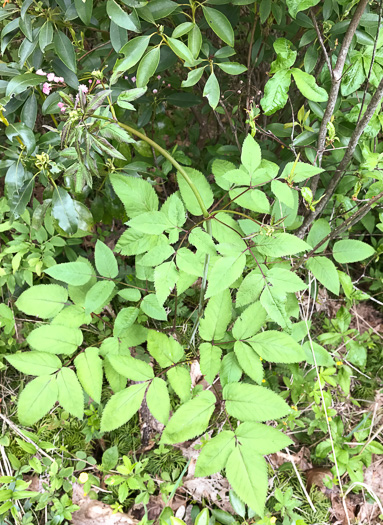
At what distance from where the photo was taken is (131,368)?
→ 112 cm

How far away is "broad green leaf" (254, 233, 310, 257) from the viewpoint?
38.8 inches

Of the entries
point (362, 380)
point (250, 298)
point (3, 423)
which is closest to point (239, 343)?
point (250, 298)

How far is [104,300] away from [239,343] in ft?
1.50

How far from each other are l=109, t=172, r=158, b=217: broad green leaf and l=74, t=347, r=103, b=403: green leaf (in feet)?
1.53

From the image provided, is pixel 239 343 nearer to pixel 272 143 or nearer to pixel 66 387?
pixel 66 387

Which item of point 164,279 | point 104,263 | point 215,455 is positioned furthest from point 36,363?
point 215,455

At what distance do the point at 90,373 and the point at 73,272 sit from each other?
0.33 metres

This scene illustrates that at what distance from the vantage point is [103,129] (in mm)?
886

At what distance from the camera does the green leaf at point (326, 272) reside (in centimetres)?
120

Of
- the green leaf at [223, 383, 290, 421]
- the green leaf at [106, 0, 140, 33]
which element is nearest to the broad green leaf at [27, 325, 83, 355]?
the green leaf at [223, 383, 290, 421]

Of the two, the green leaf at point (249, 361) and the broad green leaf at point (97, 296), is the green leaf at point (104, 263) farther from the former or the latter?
the green leaf at point (249, 361)

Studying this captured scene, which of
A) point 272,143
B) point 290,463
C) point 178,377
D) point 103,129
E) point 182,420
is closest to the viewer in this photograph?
point 103,129

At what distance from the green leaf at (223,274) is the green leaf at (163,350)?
0.33 meters

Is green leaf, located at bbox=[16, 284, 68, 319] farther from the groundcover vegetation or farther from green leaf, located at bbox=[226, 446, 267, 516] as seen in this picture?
green leaf, located at bbox=[226, 446, 267, 516]
